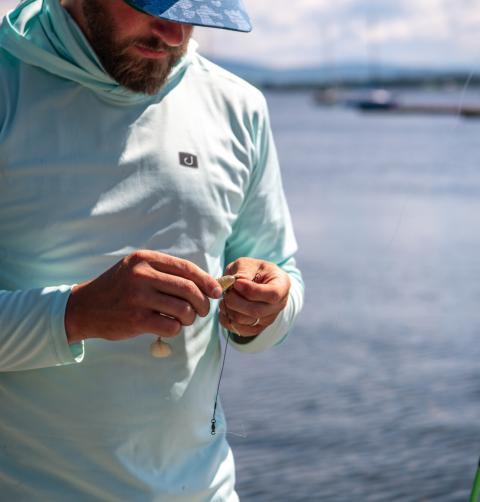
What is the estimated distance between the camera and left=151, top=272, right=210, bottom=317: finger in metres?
1.64

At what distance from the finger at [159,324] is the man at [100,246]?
0.06 meters

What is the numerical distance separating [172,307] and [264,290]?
24cm

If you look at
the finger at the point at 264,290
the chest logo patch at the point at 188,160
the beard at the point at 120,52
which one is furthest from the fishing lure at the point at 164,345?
the beard at the point at 120,52

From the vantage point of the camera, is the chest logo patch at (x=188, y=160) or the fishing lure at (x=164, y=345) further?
the chest logo patch at (x=188, y=160)

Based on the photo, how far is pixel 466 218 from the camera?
1739cm

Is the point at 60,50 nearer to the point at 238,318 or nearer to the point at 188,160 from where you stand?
the point at 188,160

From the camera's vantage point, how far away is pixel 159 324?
1648 millimetres

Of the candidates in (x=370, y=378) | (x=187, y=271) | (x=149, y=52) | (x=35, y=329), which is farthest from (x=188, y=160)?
(x=370, y=378)

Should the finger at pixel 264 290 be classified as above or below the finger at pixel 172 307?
below

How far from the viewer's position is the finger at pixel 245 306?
6.00 feet

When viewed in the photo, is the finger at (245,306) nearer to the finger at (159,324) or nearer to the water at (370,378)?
the finger at (159,324)

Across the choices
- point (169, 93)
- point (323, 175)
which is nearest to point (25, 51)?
point (169, 93)

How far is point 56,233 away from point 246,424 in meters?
5.51

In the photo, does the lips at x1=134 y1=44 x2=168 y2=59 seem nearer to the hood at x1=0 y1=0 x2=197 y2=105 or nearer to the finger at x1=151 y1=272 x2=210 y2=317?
the hood at x1=0 y1=0 x2=197 y2=105
